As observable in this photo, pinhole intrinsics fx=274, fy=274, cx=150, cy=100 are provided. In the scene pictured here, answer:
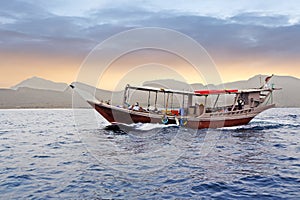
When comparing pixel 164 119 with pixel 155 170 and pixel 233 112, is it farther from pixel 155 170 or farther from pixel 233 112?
pixel 155 170

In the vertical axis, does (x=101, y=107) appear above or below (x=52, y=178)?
above

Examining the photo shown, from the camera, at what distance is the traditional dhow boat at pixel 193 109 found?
109 ft

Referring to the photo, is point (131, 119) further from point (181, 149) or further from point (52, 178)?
point (52, 178)

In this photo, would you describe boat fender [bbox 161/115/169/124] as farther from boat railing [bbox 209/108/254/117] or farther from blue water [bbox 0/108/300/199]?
blue water [bbox 0/108/300/199]

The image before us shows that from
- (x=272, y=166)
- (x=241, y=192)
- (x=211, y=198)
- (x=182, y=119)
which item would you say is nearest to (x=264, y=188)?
(x=241, y=192)

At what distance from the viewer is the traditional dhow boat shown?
33.1 m

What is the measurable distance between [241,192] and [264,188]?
4.22 feet

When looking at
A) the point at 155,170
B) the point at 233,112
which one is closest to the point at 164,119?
the point at 233,112

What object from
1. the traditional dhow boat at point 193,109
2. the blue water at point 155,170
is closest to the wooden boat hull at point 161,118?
the traditional dhow boat at point 193,109

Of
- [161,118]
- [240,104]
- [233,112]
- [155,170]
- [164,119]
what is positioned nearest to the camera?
[155,170]

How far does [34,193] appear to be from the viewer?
38.2ft

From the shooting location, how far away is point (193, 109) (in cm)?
3534

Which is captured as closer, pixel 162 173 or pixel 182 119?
pixel 162 173

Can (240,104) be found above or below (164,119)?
above
